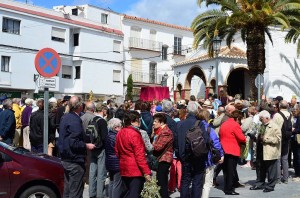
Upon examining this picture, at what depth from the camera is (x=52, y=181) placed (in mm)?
7281

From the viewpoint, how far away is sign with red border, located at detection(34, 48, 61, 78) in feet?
29.1

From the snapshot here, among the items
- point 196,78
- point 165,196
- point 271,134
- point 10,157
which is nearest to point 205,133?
point 165,196

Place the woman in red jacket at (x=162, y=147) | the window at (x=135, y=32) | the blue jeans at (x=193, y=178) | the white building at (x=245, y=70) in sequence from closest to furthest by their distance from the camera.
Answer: the blue jeans at (x=193, y=178) → the woman in red jacket at (x=162, y=147) → the white building at (x=245, y=70) → the window at (x=135, y=32)

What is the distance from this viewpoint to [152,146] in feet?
23.9

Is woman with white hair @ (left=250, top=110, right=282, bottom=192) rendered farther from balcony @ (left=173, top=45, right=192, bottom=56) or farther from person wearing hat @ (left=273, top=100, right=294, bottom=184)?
balcony @ (left=173, top=45, right=192, bottom=56)

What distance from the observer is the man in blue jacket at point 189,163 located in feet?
24.6

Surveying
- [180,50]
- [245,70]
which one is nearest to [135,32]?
[180,50]

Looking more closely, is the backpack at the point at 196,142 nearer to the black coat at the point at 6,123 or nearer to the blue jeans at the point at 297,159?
the blue jeans at the point at 297,159

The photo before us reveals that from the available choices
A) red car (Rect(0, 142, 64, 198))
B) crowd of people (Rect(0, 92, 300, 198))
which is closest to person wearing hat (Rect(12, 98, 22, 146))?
crowd of people (Rect(0, 92, 300, 198))

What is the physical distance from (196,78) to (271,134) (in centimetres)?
2289

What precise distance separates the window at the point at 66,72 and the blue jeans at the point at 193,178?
33.9 metres

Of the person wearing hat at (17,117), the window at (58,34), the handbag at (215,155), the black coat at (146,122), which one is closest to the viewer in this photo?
the handbag at (215,155)

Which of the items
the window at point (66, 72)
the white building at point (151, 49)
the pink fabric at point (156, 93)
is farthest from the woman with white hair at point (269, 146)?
the white building at point (151, 49)

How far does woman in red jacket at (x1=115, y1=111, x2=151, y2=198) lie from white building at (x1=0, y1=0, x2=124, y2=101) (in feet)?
95.8
